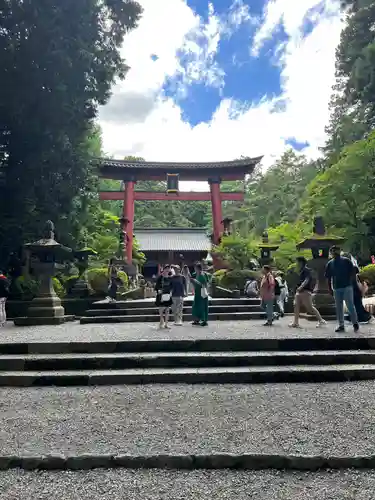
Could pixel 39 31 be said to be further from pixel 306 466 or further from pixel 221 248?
pixel 306 466

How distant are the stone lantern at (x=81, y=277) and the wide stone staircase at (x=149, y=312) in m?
3.53

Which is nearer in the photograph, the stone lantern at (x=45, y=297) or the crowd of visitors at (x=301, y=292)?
the crowd of visitors at (x=301, y=292)

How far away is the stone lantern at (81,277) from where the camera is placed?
15.3 meters

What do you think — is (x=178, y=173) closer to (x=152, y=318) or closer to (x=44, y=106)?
(x=44, y=106)

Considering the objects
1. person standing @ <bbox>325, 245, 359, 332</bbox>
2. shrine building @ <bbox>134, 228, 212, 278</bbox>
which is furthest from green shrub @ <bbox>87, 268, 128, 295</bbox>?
shrine building @ <bbox>134, 228, 212, 278</bbox>

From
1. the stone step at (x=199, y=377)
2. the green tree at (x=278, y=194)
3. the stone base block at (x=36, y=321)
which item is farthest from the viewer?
the green tree at (x=278, y=194)

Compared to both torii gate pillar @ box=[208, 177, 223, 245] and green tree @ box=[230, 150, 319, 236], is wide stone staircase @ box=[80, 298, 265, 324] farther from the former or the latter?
green tree @ box=[230, 150, 319, 236]

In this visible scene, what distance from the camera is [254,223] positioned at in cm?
3662

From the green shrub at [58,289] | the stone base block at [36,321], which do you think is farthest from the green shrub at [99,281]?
the stone base block at [36,321]

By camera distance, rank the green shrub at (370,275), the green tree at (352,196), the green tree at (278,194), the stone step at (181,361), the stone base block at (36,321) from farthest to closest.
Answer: the green tree at (278,194) → the green tree at (352,196) → the green shrub at (370,275) → the stone base block at (36,321) → the stone step at (181,361)

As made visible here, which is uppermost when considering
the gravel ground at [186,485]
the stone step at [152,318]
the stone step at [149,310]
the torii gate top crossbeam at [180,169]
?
the torii gate top crossbeam at [180,169]

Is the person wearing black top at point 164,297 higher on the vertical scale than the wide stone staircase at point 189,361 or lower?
higher

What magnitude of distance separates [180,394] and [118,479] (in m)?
1.82

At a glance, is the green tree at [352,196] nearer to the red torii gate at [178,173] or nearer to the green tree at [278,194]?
the red torii gate at [178,173]
